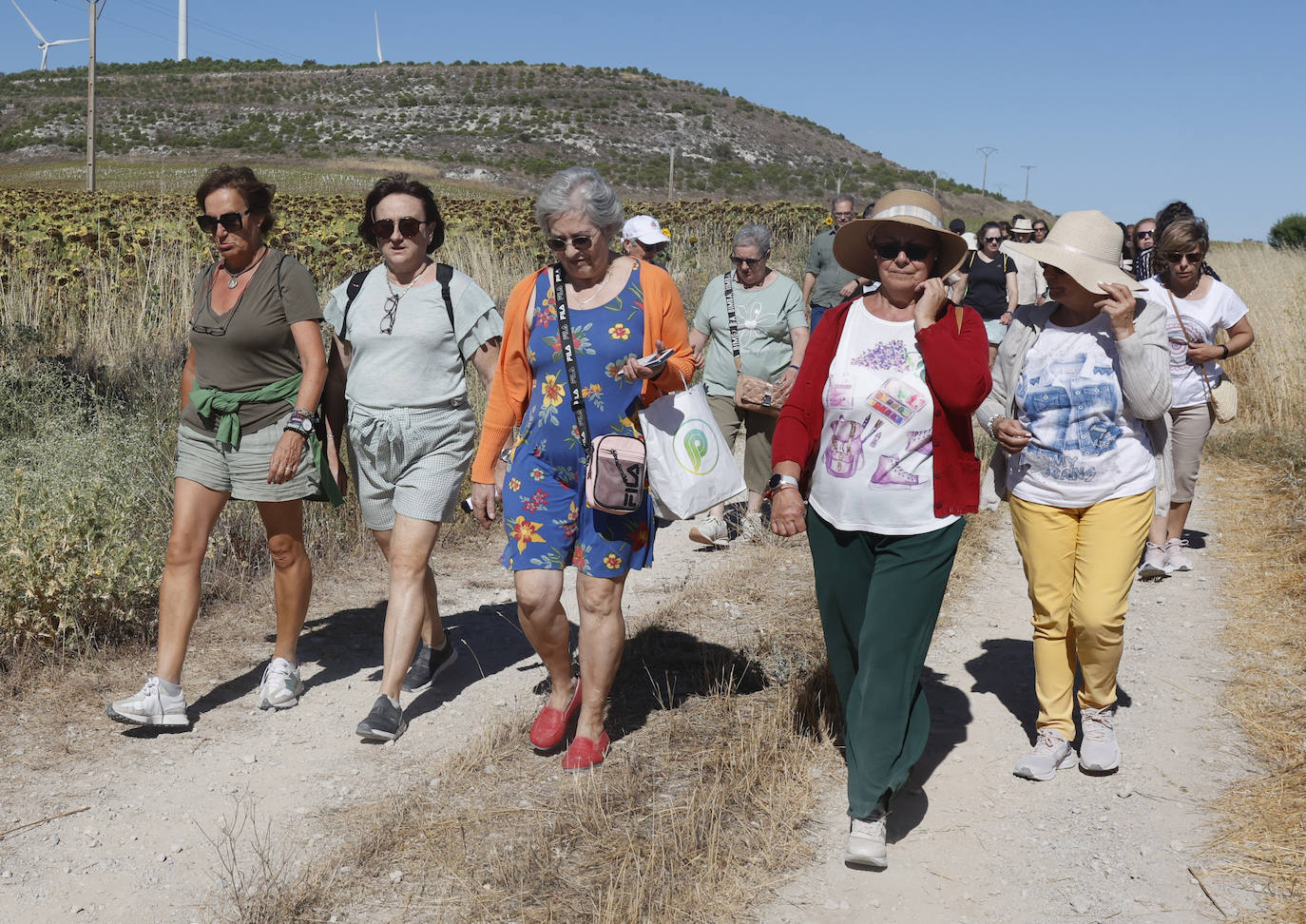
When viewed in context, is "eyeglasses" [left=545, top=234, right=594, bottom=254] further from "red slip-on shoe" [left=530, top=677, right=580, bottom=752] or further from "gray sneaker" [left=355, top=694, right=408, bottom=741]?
"gray sneaker" [left=355, top=694, right=408, bottom=741]

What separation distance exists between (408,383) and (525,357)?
71 centimetres

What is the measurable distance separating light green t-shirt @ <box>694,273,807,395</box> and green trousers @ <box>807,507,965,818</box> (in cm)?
413

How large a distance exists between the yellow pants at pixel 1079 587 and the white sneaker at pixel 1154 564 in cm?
294

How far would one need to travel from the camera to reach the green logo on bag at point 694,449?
4.09 m

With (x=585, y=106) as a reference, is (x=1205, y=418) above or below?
below

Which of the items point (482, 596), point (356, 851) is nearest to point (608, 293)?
point (356, 851)

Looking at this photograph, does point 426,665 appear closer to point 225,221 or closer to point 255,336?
point 255,336

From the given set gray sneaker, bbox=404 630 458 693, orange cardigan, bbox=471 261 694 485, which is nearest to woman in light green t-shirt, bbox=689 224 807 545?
gray sneaker, bbox=404 630 458 693

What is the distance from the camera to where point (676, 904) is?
11.0ft

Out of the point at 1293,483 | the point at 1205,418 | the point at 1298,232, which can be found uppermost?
the point at 1298,232

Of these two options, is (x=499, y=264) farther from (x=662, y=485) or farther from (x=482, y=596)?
(x=662, y=485)

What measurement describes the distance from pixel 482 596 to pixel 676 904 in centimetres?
375

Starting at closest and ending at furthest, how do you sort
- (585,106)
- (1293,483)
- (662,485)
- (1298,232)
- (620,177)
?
(662,485), (1293,483), (1298,232), (620,177), (585,106)

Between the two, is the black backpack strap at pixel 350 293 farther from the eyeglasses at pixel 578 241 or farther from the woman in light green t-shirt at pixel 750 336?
the woman in light green t-shirt at pixel 750 336
